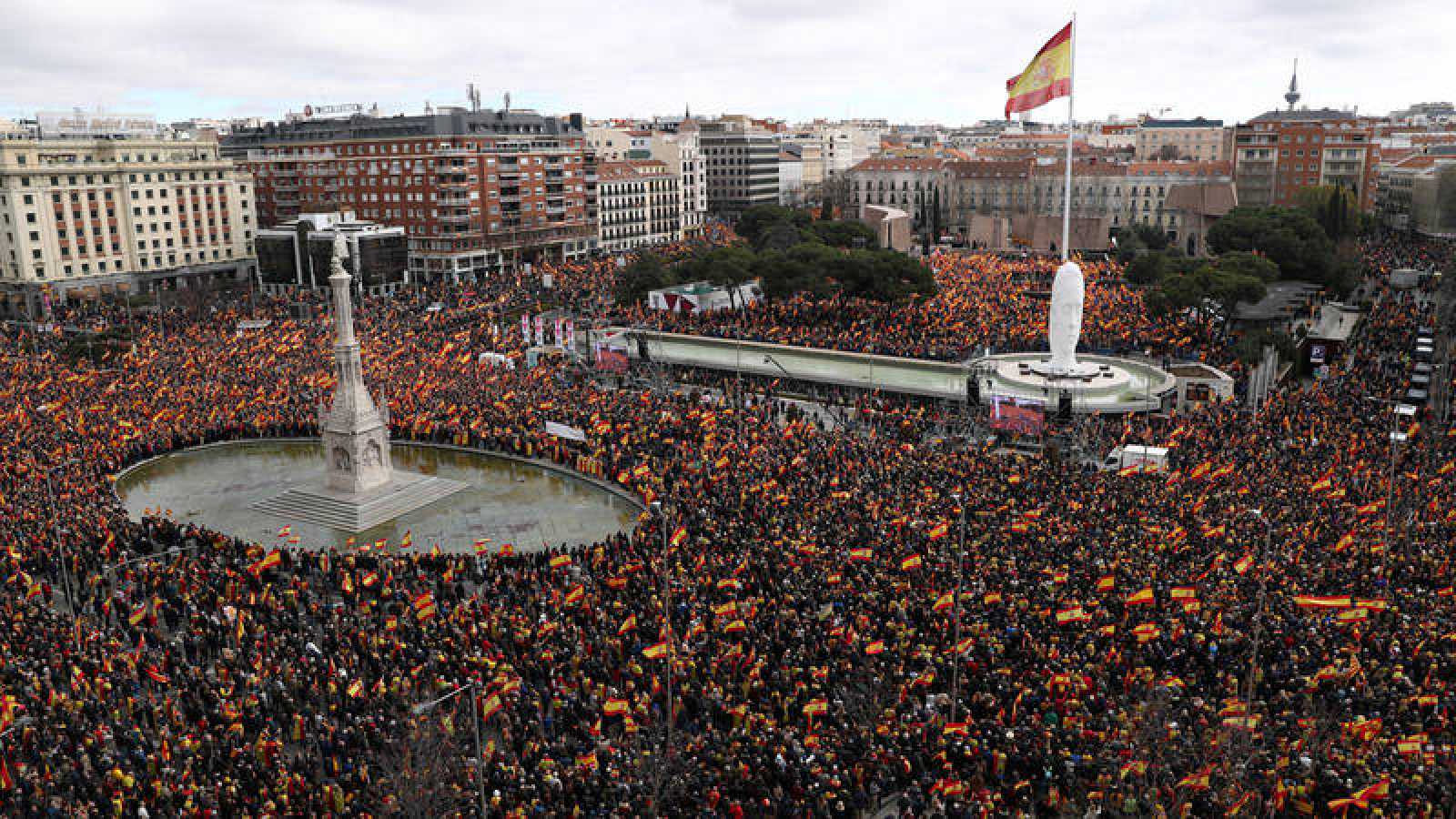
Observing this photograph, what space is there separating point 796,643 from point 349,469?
20444 mm

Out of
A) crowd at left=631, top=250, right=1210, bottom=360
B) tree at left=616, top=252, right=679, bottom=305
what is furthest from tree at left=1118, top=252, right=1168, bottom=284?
tree at left=616, top=252, right=679, bottom=305

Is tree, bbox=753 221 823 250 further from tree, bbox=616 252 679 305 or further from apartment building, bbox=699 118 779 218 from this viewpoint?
apartment building, bbox=699 118 779 218

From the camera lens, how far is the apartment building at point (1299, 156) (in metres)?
117

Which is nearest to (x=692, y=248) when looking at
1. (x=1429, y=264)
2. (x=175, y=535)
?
(x=1429, y=264)

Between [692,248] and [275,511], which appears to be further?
[692,248]

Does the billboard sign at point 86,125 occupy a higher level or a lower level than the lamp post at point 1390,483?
higher

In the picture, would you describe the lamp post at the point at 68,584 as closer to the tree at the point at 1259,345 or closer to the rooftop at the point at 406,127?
the tree at the point at 1259,345

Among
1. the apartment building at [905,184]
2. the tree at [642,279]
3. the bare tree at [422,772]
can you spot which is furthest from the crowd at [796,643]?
the apartment building at [905,184]

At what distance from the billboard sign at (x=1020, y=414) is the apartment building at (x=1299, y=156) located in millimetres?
89189

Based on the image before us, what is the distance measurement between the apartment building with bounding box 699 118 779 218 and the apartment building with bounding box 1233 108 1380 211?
194 ft

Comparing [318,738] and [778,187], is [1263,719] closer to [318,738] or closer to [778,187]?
[318,738]

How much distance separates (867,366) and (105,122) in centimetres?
7281

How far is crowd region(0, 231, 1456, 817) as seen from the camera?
63.7 feet

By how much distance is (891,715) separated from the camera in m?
20.7
